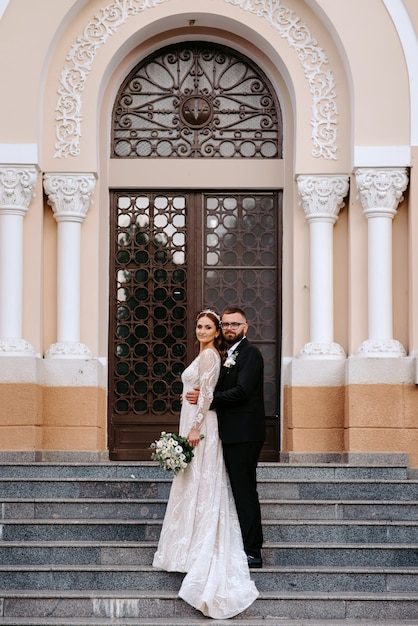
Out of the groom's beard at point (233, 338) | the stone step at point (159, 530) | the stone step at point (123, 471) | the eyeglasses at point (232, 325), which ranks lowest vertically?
the stone step at point (159, 530)

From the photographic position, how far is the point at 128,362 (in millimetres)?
13672

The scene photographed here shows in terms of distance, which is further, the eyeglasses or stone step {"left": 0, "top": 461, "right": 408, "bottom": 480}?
stone step {"left": 0, "top": 461, "right": 408, "bottom": 480}

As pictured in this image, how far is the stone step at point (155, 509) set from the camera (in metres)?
11.2

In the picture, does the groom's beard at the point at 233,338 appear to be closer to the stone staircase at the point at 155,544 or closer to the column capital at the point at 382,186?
the stone staircase at the point at 155,544

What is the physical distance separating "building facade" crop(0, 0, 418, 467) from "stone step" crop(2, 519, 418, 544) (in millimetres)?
1742

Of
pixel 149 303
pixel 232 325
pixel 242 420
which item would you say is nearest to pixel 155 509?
pixel 242 420

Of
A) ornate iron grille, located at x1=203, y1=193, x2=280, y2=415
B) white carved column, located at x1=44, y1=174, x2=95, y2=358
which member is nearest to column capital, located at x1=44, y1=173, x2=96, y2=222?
white carved column, located at x1=44, y1=174, x2=95, y2=358

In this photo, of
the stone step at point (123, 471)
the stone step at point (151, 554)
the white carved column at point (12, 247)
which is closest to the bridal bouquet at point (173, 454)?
the stone step at point (151, 554)

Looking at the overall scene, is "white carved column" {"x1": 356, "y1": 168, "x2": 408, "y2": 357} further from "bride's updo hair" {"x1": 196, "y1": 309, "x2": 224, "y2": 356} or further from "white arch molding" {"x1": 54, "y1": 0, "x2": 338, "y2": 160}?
"bride's updo hair" {"x1": 196, "y1": 309, "x2": 224, "y2": 356}

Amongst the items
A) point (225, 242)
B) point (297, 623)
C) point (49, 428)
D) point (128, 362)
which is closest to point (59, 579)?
point (297, 623)

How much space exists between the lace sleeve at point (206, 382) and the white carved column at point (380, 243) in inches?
112

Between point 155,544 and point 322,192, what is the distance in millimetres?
4273

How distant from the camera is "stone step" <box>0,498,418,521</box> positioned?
11203mm

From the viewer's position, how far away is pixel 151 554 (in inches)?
415
